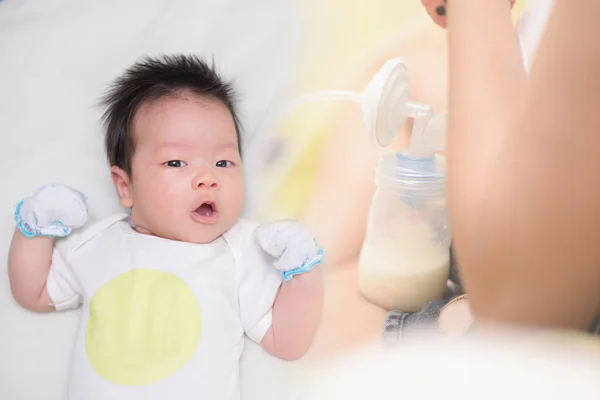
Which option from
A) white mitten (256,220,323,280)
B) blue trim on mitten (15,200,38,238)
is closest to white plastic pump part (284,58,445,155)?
white mitten (256,220,323,280)

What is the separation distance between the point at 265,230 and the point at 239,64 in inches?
12.5

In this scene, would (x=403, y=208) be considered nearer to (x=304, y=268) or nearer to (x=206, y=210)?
(x=304, y=268)

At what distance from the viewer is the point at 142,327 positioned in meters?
0.76

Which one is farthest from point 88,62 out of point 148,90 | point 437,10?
point 437,10

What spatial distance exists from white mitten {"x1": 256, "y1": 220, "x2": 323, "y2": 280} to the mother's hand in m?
0.34

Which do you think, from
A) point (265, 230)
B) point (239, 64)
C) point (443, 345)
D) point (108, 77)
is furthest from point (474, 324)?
point (108, 77)

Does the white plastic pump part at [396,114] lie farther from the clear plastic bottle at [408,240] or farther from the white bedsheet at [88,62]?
the white bedsheet at [88,62]

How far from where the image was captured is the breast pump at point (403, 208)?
27.9 inches

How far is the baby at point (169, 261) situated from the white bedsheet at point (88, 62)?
0.07 m

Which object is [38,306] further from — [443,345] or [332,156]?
[443,345]

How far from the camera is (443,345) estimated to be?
574mm

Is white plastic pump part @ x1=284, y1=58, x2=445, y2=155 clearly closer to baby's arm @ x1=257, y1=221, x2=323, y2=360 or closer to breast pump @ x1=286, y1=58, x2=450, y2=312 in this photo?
breast pump @ x1=286, y1=58, x2=450, y2=312

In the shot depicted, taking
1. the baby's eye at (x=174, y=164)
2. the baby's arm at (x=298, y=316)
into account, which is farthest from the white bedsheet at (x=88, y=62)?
the baby's arm at (x=298, y=316)

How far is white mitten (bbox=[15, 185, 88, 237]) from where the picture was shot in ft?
2.72
